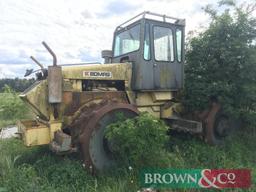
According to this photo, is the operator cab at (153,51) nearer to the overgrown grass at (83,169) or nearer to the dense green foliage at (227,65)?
the dense green foliage at (227,65)

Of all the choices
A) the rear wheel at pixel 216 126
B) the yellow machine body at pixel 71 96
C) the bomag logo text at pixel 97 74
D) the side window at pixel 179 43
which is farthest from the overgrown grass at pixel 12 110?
the rear wheel at pixel 216 126

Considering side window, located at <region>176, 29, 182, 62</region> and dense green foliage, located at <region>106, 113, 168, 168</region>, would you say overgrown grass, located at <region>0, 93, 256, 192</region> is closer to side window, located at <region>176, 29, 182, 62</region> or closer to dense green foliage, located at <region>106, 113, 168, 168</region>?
dense green foliage, located at <region>106, 113, 168, 168</region>

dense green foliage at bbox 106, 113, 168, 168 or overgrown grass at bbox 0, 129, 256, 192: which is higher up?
dense green foliage at bbox 106, 113, 168, 168

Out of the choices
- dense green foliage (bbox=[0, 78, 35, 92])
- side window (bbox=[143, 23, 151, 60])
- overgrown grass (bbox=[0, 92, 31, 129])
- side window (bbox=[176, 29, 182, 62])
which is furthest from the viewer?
overgrown grass (bbox=[0, 92, 31, 129])

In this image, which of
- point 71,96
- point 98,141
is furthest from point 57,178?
point 71,96

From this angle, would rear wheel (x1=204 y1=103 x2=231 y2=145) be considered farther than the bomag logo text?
Yes

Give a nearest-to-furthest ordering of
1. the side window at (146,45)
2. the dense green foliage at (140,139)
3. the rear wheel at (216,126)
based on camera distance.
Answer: the dense green foliage at (140,139) → the side window at (146,45) → the rear wheel at (216,126)

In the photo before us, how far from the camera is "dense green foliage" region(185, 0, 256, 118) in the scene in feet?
23.2

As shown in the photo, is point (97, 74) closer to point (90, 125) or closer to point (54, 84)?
point (54, 84)

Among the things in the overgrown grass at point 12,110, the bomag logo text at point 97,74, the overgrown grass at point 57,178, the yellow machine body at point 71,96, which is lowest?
the overgrown grass at point 57,178

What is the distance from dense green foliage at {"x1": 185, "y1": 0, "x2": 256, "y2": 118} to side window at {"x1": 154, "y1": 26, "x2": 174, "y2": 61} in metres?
0.90

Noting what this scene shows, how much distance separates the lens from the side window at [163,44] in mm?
6879

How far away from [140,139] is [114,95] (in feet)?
6.24

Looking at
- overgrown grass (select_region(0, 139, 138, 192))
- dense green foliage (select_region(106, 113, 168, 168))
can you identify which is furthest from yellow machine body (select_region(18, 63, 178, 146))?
dense green foliage (select_region(106, 113, 168, 168))
